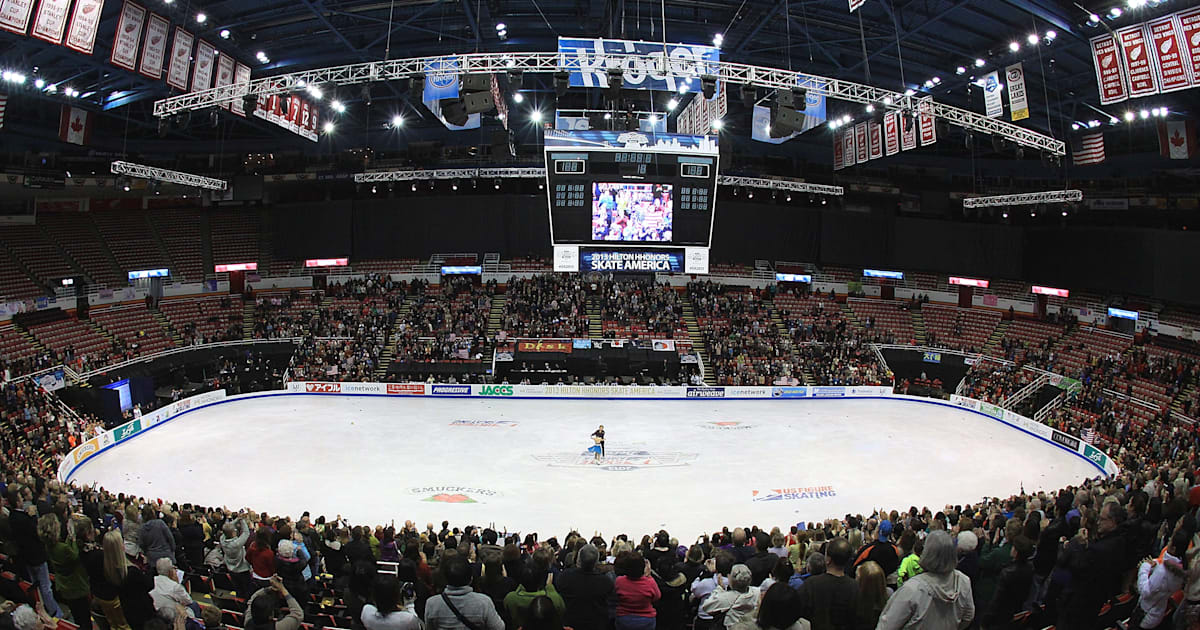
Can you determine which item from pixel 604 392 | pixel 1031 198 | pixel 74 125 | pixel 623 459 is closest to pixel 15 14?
pixel 623 459

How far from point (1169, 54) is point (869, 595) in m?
19.0

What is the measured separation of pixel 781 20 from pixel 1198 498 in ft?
78.7

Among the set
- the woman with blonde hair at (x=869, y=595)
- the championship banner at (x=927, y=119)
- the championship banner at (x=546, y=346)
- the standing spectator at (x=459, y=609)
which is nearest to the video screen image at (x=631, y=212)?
the championship banner at (x=927, y=119)

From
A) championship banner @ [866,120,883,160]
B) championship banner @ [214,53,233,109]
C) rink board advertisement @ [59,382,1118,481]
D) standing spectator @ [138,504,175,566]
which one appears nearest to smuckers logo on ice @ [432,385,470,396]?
rink board advertisement @ [59,382,1118,481]

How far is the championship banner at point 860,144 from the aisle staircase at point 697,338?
13.1m

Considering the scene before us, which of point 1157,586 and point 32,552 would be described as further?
point 32,552

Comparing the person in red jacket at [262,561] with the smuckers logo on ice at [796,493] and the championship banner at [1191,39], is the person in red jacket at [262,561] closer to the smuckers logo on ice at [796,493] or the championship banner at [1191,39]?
the smuckers logo on ice at [796,493]

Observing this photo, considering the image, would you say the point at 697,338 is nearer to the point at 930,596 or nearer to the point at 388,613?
the point at 930,596

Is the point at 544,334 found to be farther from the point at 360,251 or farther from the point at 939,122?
the point at 939,122

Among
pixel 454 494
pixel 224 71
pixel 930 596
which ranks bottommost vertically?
pixel 454 494

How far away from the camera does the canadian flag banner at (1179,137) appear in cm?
2958

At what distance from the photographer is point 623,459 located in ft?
80.3

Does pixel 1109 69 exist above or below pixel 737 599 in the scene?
above

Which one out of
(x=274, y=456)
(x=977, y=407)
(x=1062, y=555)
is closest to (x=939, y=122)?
(x=977, y=407)
